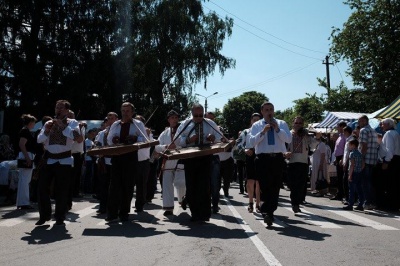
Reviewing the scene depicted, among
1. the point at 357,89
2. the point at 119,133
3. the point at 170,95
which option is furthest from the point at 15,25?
the point at 357,89

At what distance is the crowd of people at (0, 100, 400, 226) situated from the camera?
28.6ft

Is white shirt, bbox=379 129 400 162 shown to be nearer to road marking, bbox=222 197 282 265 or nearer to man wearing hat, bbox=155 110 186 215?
road marking, bbox=222 197 282 265

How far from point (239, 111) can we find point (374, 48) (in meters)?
70.0

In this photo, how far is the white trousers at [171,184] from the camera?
10.4m

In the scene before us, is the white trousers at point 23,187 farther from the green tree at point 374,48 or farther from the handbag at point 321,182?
the green tree at point 374,48

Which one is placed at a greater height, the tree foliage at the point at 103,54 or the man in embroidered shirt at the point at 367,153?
the tree foliage at the point at 103,54

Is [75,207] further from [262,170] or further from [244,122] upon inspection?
[244,122]

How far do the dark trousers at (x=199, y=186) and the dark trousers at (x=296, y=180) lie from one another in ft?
8.08

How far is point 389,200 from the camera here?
1233 cm

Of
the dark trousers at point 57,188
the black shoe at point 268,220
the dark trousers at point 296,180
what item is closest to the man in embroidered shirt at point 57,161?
the dark trousers at point 57,188

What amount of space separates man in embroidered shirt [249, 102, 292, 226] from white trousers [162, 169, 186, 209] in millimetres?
2222

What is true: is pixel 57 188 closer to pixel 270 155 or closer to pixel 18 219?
pixel 18 219

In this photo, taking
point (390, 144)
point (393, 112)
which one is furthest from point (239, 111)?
point (390, 144)

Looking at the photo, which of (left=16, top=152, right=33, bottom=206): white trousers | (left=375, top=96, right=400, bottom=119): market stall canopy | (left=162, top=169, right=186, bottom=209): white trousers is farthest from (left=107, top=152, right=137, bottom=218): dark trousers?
(left=375, top=96, right=400, bottom=119): market stall canopy
